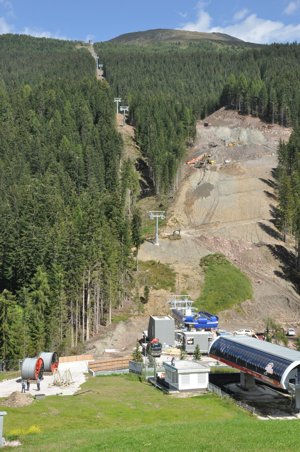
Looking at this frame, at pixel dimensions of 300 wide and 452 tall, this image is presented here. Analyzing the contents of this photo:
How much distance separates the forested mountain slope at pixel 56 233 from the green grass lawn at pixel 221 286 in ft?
44.1

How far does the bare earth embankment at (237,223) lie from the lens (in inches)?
3443

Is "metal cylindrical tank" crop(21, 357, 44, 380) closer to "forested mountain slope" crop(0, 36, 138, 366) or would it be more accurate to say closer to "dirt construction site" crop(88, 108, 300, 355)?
"forested mountain slope" crop(0, 36, 138, 366)

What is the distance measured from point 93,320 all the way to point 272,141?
97924 mm

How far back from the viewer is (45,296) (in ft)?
204

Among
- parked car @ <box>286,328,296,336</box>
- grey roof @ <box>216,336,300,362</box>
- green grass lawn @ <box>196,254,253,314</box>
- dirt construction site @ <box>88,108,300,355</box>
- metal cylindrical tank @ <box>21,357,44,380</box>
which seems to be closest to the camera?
grey roof @ <box>216,336,300,362</box>

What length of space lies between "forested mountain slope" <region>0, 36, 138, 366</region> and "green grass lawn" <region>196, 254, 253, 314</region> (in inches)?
529

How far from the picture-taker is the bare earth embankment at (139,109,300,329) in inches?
3443

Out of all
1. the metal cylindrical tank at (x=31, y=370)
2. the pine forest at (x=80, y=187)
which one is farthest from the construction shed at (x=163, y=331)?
the metal cylindrical tank at (x=31, y=370)

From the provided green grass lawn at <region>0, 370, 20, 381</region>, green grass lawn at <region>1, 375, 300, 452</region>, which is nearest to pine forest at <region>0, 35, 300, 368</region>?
green grass lawn at <region>0, 370, 20, 381</region>

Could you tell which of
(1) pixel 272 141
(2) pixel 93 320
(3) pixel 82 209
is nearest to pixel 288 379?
(2) pixel 93 320

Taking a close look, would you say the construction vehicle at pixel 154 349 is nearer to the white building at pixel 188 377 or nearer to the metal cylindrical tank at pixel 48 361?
the metal cylindrical tank at pixel 48 361

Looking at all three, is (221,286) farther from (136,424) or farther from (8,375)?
(136,424)

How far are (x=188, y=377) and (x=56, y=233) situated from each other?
103ft

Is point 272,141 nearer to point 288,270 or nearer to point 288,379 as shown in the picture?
point 288,270
